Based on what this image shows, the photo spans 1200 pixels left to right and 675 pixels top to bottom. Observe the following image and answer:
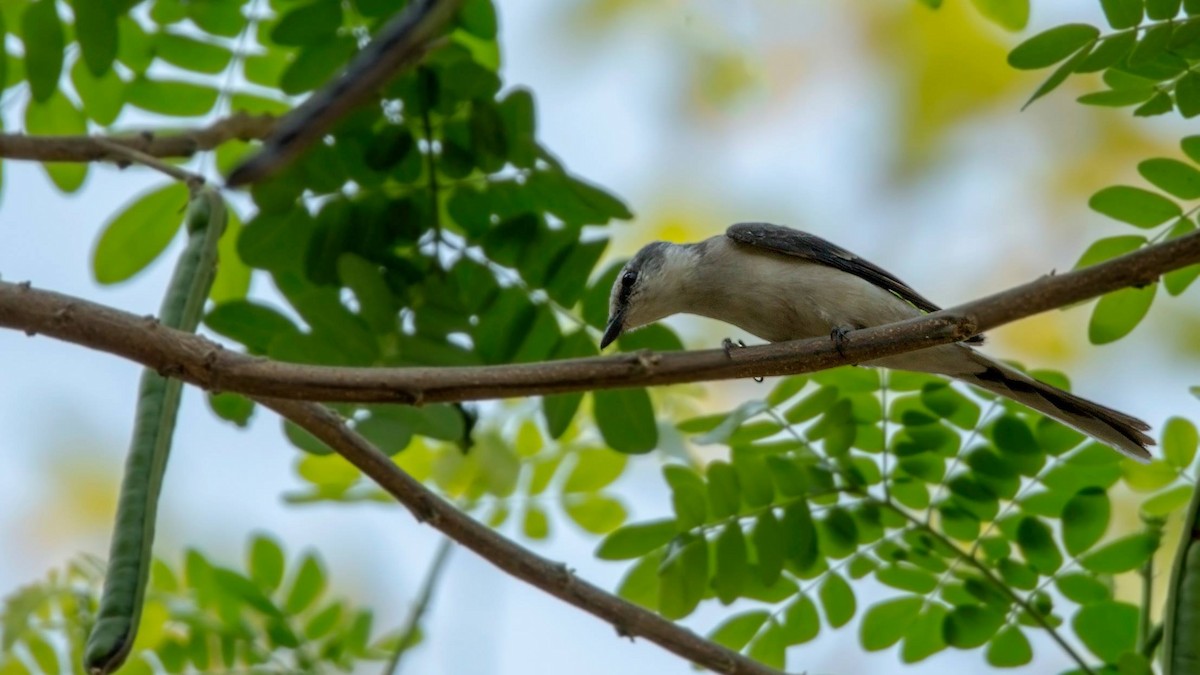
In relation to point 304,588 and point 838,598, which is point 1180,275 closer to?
point 838,598

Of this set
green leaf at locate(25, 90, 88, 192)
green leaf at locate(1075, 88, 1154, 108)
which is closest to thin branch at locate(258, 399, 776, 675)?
green leaf at locate(1075, 88, 1154, 108)

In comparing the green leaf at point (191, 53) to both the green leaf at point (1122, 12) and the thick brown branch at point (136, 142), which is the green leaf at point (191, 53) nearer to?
the thick brown branch at point (136, 142)

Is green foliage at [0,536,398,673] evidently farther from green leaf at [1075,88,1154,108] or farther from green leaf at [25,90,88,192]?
green leaf at [1075,88,1154,108]

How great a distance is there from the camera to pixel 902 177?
9141mm

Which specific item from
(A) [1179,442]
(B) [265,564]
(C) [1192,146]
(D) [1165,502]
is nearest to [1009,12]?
(C) [1192,146]

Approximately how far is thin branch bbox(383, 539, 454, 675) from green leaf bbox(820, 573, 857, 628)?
1194mm

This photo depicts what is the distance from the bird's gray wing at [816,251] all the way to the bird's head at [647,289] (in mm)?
268

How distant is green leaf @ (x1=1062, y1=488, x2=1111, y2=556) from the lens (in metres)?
3.64

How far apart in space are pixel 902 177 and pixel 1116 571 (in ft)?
19.2

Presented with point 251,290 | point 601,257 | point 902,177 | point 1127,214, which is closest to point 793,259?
point 601,257

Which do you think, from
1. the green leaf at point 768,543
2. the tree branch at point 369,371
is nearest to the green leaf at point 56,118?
the tree branch at point 369,371

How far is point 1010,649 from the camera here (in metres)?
3.79

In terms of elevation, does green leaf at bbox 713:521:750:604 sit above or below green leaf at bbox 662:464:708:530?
below

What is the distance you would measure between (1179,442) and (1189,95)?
3.59 ft
